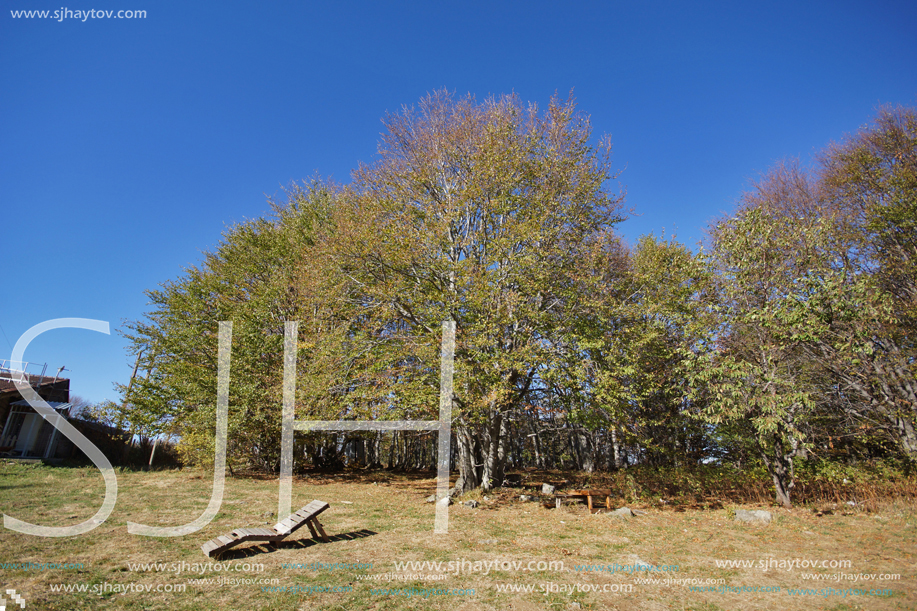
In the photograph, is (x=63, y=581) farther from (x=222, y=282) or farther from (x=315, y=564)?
(x=222, y=282)

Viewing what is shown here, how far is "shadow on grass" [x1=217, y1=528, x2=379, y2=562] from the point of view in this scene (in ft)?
22.3

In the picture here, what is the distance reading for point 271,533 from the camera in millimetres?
7156

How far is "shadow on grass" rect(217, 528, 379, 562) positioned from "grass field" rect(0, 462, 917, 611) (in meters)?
0.05

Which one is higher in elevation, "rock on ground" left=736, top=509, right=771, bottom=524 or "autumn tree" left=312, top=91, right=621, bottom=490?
"autumn tree" left=312, top=91, right=621, bottom=490

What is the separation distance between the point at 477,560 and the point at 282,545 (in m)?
3.59

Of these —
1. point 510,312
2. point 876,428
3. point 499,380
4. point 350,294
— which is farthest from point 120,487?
point 876,428

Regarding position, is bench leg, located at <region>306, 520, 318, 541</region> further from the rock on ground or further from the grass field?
the rock on ground

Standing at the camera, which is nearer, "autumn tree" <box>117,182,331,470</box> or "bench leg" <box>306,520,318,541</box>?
"bench leg" <box>306,520,318,541</box>

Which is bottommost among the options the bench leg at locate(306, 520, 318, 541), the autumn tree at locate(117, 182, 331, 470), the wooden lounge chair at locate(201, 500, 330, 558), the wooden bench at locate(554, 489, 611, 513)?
the wooden bench at locate(554, 489, 611, 513)

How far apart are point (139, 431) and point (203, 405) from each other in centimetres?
524

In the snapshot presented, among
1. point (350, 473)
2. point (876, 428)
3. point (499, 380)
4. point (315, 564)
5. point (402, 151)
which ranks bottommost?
point (350, 473)

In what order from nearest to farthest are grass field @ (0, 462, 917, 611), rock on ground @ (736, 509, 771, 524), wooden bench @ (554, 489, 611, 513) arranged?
grass field @ (0, 462, 917, 611) → rock on ground @ (736, 509, 771, 524) → wooden bench @ (554, 489, 611, 513)

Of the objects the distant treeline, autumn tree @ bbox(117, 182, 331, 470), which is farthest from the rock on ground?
autumn tree @ bbox(117, 182, 331, 470)

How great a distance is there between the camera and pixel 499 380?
38.1 feet
